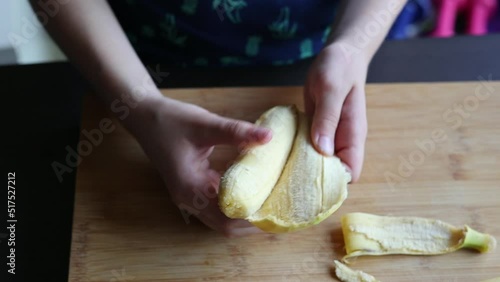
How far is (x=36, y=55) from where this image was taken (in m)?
1.53

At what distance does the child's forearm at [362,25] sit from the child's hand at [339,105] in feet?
0.08

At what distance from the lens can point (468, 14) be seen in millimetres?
1395

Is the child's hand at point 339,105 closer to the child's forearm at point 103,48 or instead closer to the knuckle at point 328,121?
the knuckle at point 328,121

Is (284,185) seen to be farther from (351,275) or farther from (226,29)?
(226,29)

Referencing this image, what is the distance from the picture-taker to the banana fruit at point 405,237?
0.66m

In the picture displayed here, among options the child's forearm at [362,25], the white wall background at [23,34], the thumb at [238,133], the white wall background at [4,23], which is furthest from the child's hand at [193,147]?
the white wall background at [4,23]

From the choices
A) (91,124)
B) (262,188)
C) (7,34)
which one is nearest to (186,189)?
(262,188)

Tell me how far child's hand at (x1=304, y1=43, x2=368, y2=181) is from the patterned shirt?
0.13 meters

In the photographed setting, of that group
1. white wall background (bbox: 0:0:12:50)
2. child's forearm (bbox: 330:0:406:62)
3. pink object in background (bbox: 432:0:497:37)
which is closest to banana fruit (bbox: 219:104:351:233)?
child's forearm (bbox: 330:0:406:62)

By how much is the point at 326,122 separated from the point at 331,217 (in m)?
0.11

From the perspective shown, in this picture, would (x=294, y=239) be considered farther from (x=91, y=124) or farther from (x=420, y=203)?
(x=91, y=124)

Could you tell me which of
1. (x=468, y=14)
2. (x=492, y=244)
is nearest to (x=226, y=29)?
(x=492, y=244)

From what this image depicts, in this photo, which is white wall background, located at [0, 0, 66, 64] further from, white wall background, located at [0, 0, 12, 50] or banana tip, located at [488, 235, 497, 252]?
banana tip, located at [488, 235, 497, 252]

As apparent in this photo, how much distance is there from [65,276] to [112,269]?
61mm
